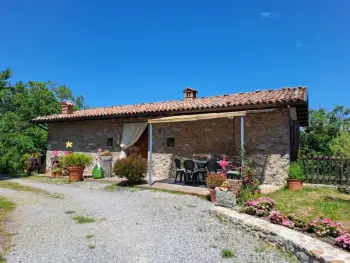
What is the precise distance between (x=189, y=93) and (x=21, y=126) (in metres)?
10.8

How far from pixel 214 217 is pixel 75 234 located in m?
2.65

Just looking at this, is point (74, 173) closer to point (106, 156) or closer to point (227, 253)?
point (106, 156)

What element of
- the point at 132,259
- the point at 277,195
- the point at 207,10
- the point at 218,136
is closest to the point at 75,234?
the point at 132,259

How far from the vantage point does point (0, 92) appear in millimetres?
18266

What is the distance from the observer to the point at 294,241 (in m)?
3.45

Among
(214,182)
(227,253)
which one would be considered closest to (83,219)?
(227,253)

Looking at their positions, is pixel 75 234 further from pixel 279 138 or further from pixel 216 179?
pixel 279 138

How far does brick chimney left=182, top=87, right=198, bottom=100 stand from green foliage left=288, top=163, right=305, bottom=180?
6381 millimetres

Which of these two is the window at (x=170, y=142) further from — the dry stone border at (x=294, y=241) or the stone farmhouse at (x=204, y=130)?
the dry stone border at (x=294, y=241)

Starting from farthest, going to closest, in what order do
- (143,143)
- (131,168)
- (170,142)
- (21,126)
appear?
(21,126)
(143,143)
(170,142)
(131,168)

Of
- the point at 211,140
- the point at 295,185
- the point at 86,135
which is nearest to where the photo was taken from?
the point at 295,185

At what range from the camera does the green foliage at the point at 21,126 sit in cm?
1361

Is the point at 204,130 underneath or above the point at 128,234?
above

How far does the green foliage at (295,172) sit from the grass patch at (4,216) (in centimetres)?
733
